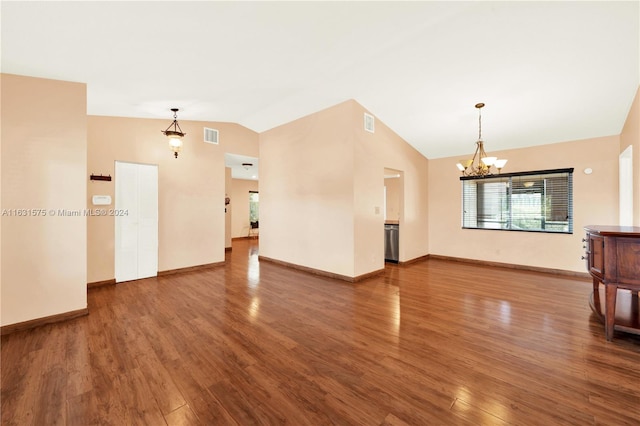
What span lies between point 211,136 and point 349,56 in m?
3.73

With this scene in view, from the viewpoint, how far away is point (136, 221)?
4.82m

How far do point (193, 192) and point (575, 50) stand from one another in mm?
6351

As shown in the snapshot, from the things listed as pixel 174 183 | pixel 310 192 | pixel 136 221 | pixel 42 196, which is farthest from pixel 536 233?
pixel 42 196

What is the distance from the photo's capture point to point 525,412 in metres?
1.68

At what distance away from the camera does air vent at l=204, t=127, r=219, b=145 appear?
566 centimetres

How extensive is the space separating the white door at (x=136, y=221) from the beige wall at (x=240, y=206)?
220 inches

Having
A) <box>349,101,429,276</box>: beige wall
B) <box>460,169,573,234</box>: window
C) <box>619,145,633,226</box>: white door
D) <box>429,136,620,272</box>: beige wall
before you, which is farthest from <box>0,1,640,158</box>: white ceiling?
<box>460,169,573,234</box>: window

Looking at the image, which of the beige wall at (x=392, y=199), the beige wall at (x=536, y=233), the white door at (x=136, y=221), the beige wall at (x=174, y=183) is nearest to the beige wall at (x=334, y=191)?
the beige wall at (x=536, y=233)

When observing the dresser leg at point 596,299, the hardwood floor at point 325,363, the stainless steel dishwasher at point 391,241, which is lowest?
the hardwood floor at point 325,363

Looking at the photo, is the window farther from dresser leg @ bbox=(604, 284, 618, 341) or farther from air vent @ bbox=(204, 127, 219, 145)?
air vent @ bbox=(204, 127, 219, 145)

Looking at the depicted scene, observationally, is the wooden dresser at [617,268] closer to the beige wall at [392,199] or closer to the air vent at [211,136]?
the beige wall at [392,199]

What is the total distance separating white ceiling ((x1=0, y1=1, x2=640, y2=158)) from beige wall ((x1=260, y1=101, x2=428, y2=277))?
65cm

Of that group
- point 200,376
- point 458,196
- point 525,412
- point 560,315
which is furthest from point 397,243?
point 200,376

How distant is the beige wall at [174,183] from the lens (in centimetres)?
444
